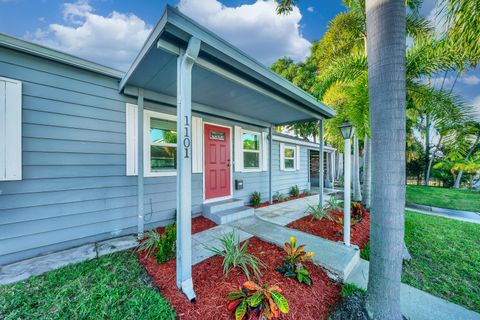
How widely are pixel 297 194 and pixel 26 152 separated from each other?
751 centimetres

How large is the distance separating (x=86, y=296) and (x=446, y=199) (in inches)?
425

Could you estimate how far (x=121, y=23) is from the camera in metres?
4.54

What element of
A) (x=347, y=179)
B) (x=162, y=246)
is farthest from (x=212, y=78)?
(x=347, y=179)

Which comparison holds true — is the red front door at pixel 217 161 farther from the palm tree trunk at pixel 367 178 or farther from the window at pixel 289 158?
the palm tree trunk at pixel 367 178

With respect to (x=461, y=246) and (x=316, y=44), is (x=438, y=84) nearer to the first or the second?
(x=461, y=246)

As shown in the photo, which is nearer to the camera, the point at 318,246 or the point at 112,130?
the point at 318,246

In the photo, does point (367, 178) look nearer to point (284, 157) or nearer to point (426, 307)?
point (284, 157)

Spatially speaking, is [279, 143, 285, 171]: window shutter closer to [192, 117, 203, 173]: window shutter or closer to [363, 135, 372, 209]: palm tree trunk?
[363, 135, 372, 209]: palm tree trunk

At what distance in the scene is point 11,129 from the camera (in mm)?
2387

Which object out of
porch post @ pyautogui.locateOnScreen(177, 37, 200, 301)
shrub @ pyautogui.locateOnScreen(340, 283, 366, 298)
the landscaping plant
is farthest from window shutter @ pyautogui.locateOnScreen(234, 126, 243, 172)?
shrub @ pyautogui.locateOnScreen(340, 283, 366, 298)

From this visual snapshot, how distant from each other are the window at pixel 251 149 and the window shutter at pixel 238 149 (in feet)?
0.71

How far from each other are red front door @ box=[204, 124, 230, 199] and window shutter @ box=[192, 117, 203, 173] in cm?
21

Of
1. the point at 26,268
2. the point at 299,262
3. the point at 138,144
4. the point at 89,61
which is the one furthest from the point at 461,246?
the point at 89,61

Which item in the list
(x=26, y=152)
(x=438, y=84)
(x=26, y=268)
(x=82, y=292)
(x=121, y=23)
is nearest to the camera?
(x=82, y=292)
